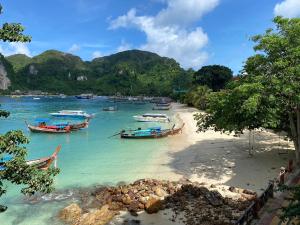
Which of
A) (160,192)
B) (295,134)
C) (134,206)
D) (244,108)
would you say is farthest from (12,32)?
(295,134)

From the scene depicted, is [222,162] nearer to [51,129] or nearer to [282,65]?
[282,65]

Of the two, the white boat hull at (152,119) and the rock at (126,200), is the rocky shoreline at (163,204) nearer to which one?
the rock at (126,200)

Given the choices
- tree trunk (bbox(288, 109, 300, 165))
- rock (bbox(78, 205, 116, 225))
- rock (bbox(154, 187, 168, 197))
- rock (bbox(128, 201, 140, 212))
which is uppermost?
tree trunk (bbox(288, 109, 300, 165))

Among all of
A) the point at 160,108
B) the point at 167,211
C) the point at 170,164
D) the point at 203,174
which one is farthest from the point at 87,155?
the point at 160,108

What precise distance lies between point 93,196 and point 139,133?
26.2m

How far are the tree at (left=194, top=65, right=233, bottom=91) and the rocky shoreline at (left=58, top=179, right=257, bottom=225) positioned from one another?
9918 cm

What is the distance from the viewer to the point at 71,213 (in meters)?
19.8

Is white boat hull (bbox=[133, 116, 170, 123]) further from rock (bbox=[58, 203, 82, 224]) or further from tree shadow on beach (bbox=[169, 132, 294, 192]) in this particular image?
rock (bbox=[58, 203, 82, 224])

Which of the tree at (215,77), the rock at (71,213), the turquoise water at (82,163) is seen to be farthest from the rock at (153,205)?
the tree at (215,77)

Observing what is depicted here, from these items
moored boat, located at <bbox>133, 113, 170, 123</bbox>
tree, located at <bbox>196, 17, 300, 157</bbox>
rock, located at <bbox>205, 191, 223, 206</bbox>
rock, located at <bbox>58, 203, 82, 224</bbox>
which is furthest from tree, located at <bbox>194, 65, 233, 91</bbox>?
rock, located at <bbox>58, 203, 82, 224</bbox>

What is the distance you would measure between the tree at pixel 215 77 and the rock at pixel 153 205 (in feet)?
336

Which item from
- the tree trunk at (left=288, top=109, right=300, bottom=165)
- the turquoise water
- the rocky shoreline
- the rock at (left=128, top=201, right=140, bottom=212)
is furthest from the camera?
the tree trunk at (left=288, top=109, right=300, bottom=165)

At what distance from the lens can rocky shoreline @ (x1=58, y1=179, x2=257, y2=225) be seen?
18453 mm

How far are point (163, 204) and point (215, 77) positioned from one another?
341 feet
